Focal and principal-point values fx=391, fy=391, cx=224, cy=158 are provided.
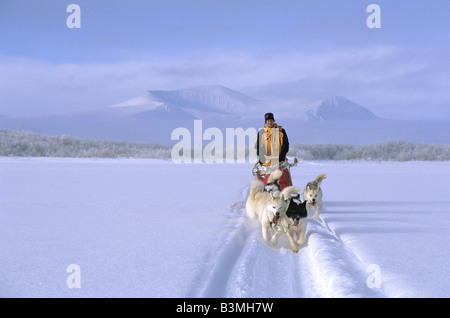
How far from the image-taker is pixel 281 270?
362 centimetres

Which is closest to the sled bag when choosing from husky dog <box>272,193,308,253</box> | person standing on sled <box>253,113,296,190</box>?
person standing on sled <box>253,113,296,190</box>

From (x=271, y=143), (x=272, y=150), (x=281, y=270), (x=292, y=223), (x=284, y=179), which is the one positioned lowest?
(x=281, y=270)

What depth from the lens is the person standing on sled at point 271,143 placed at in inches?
249

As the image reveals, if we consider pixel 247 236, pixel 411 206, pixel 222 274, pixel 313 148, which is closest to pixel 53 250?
pixel 222 274

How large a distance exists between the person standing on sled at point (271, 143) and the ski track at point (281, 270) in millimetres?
1770

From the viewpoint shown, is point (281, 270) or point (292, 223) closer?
point (281, 270)

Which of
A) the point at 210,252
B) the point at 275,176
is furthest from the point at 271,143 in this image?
the point at 210,252

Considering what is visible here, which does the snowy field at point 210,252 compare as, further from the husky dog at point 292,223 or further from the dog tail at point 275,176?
the dog tail at point 275,176

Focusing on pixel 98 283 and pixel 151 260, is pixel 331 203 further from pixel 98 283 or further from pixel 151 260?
pixel 98 283

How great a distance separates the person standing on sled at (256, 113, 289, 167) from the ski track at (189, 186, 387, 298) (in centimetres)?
177

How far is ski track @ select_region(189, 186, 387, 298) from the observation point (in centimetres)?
303

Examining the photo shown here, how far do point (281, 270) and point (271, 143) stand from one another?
3073 millimetres

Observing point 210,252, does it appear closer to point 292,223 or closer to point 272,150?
point 292,223
